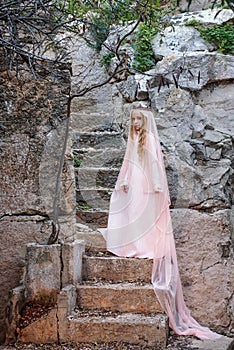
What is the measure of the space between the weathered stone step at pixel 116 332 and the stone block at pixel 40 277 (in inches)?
11.3

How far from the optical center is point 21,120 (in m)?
4.30

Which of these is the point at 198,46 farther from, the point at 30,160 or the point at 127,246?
the point at 30,160

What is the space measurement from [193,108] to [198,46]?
50.9 inches

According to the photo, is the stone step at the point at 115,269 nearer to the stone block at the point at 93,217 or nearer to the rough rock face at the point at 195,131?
the rough rock face at the point at 195,131

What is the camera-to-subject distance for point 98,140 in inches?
314

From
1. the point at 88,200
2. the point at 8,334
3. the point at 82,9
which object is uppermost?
the point at 82,9

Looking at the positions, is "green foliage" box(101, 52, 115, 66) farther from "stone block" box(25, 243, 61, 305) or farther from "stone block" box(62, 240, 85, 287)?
"stone block" box(25, 243, 61, 305)

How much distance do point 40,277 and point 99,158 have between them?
142 inches

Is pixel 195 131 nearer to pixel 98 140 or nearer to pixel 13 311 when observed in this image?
pixel 98 140

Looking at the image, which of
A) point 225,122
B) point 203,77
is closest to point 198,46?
point 203,77

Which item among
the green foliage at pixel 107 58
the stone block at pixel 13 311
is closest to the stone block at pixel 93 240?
the stone block at pixel 13 311

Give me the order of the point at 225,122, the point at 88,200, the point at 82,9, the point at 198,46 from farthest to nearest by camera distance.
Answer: the point at 198,46 < the point at 225,122 < the point at 88,200 < the point at 82,9

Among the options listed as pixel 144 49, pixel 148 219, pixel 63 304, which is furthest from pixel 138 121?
pixel 144 49

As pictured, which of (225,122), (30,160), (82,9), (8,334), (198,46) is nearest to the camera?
(8,334)
